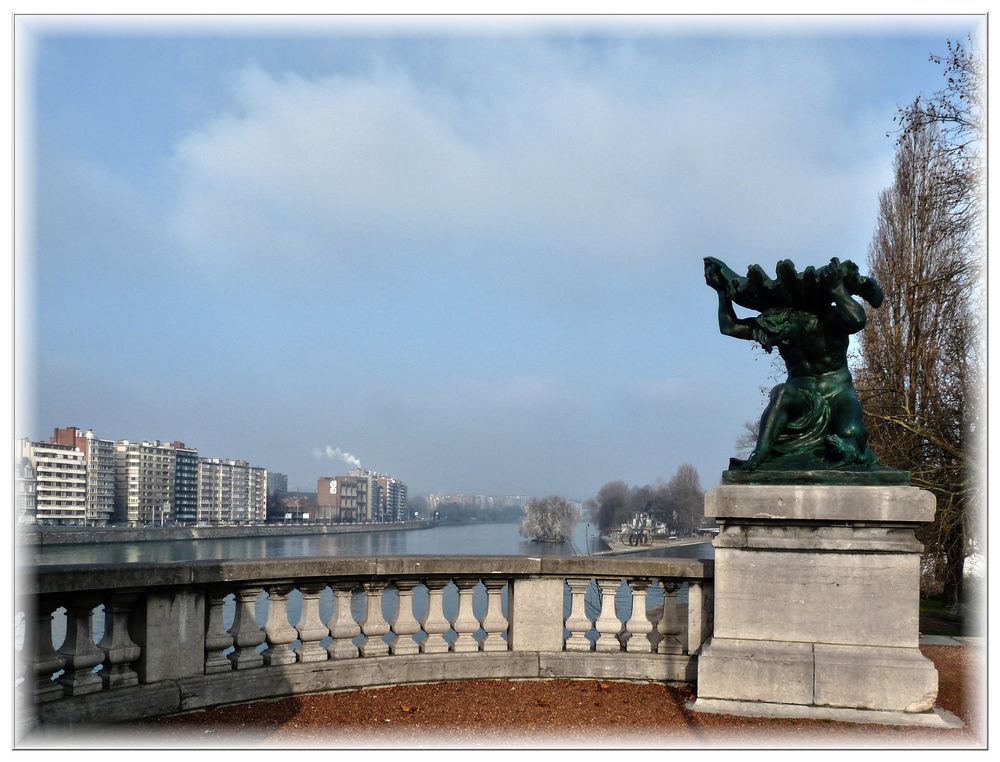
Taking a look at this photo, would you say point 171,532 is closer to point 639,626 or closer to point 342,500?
point 342,500

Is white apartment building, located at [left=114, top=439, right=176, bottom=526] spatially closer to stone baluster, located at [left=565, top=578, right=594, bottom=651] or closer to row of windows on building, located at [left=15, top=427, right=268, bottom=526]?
row of windows on building, located at [left=15, top=427, right=268, bottom=526]

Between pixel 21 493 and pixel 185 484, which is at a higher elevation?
pixel 21 493

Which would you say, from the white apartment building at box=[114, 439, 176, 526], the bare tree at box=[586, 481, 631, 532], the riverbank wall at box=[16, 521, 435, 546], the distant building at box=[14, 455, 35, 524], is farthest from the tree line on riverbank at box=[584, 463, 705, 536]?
the distant building at box=[14, 455, 35, 524]

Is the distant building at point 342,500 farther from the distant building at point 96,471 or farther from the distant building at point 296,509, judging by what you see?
the distant building at point 96,471

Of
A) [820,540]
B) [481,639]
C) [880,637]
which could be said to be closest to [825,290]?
[820,540]

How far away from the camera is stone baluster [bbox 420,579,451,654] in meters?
7.28

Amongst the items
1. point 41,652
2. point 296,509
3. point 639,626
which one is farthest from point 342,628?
point 296,509

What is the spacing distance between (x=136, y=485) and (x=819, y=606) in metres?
113

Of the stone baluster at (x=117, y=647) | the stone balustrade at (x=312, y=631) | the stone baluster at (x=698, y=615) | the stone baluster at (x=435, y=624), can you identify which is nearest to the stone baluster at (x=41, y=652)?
the stone balustrade at (x=312, y=631)

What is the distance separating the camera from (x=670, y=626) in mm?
7473

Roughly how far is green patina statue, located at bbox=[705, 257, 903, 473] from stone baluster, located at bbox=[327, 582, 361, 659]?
354 centimetres

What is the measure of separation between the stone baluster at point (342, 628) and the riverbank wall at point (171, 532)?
4229cm

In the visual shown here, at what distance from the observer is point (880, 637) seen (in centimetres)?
638

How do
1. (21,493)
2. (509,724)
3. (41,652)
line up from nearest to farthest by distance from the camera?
(41,652)
(509,724)
(21,493)
